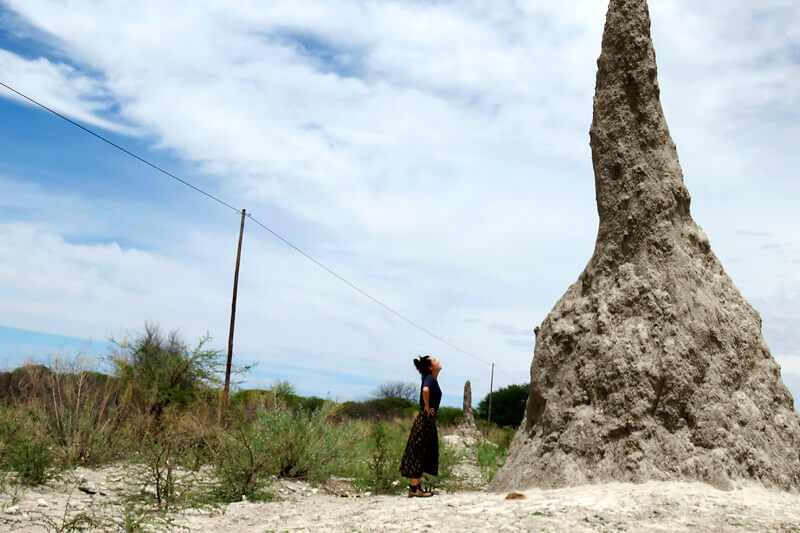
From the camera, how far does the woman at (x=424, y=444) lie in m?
7.46

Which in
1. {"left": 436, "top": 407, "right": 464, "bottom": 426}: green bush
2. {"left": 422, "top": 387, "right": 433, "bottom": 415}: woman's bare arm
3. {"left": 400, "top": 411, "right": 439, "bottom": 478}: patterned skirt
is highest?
{"left": 422, "top": 387, "right": 433, "bottom": 415}: woman's bare arm

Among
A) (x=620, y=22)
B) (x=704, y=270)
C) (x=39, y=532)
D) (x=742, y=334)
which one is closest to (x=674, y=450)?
(x=742, y=334)

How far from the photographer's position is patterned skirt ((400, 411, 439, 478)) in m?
7.46

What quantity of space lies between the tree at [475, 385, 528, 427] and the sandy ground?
28591mm

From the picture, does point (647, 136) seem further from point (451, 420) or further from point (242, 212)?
point (451, 420)

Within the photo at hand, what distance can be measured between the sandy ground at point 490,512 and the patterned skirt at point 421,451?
61cm

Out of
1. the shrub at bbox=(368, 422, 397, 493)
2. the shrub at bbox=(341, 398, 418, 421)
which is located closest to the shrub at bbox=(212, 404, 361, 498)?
the shrub at bbox=(368, 422, 397, 493)

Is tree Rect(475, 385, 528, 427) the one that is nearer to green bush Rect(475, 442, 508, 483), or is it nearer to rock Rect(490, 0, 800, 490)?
green bush Rect(475, 442, 508, 483)

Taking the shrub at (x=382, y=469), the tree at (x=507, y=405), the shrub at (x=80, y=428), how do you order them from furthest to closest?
1. the tree at (x=507, y=405)
2. the shrub at (x=80, y=428)
3. the shrub at (x=382, y=469)

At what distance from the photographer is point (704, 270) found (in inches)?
305

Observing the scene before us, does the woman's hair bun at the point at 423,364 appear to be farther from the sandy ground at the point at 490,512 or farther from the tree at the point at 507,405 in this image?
the tree at the point at 507,405

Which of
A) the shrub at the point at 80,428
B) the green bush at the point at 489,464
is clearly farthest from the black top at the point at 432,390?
the shrub at the point at 80,428

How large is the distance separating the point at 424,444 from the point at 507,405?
1169 inches

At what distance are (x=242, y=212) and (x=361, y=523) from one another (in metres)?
14.5
